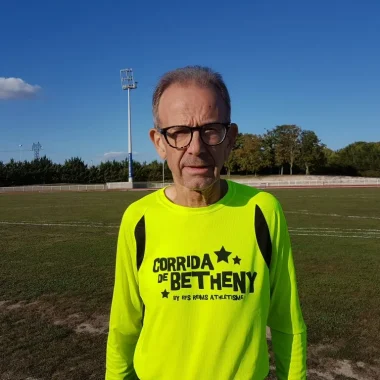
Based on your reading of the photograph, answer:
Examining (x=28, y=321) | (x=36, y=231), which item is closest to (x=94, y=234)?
(x=36, y=231)

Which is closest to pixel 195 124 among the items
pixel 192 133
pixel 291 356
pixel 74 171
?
pixel 192 133

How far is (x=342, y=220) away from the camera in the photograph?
1582 centimetres

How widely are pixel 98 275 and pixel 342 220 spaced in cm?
1148

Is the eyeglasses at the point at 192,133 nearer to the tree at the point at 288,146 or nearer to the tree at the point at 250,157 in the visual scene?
the tree at the point at 250,157

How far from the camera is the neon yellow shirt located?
1.62 meters

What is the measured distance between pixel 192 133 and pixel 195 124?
4cm

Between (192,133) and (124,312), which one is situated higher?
(192,133)

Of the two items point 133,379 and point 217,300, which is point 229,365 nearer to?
point 217,300

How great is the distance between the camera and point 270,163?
80.2 meters

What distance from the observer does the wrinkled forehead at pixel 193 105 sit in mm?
1584

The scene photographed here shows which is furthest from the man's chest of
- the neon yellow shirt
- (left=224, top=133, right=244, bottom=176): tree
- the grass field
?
(left=224, top=133, right=244, bottom=176): tree

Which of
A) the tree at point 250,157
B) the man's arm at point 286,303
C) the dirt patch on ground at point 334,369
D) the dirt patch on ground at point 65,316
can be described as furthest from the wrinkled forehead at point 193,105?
the tree at point 250,157

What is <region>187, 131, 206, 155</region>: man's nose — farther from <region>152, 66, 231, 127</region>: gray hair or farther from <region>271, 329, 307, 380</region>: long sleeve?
<region>271, 329, 307, 380</region>: long sleeve

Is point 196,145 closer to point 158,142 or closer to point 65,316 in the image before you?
point 158,142
